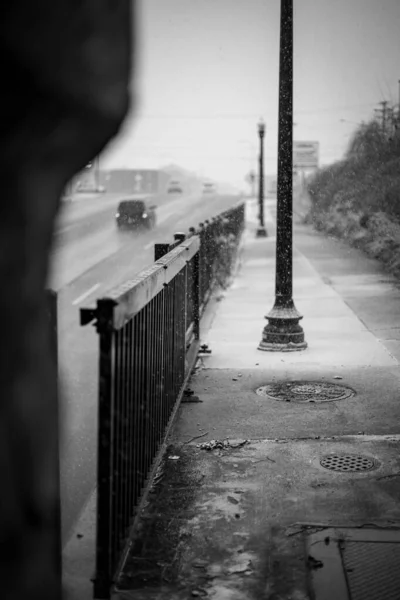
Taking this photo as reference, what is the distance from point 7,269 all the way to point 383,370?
7453 mm

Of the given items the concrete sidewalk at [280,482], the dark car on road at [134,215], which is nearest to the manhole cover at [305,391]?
the concrete sidewalk at [280,482]

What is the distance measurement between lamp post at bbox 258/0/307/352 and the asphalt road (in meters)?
2.35

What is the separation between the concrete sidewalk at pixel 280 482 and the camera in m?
4.25

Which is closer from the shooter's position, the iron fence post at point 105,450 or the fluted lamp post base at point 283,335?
the iron fence post at point 105,450

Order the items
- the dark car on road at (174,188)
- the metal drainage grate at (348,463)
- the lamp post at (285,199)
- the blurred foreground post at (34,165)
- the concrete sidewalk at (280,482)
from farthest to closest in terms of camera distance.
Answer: the dark car on road at (174,188) → the lamp post at (285,199) → the metal drainage grate at (348,463) → the concrete sidewalk at (280,482) → the blurred foreground post at (34,165)

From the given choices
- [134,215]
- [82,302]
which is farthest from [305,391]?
[134,215]

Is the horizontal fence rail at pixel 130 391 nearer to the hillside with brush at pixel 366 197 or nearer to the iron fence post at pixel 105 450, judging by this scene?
the iron fence post at pixel 105 450

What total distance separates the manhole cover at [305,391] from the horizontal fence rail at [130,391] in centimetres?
141

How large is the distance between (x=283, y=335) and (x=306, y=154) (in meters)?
79.3

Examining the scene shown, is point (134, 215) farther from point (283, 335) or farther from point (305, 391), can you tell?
point (305, 391)

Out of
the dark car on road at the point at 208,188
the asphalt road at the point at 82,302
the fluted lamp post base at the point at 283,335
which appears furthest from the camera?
the dark car on road at the point at 208,188

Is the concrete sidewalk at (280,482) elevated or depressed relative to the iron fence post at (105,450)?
depressed

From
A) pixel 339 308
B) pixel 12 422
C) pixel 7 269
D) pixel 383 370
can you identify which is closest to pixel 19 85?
pixel 7 269

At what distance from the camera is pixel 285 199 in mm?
11156
